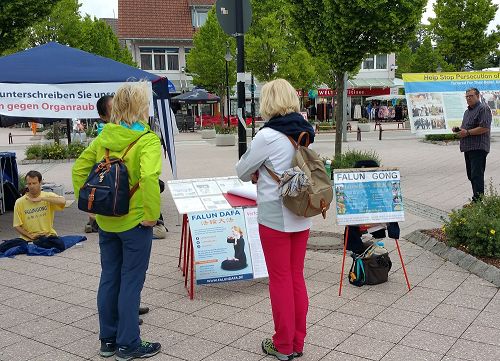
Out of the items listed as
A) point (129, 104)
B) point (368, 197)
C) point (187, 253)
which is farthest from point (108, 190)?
point (368, 197)

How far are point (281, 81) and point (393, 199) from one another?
2057 millimetres

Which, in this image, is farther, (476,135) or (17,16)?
(17,16)

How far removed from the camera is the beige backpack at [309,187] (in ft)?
11.0

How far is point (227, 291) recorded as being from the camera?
197 inches

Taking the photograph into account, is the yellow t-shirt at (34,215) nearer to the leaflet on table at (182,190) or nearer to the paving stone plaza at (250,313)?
the paving stone plaza at (250,313)

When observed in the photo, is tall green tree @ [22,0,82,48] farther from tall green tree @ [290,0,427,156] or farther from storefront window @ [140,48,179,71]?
storefront window @ [140,48,179,71]

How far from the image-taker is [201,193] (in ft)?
17.4

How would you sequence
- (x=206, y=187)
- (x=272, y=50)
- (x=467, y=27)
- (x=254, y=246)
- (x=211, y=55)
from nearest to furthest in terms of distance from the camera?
(x=254, y=246)
(x=206, y=187)
(x=467, y=27)
(x=272, y=50)
(x=211, y=55)

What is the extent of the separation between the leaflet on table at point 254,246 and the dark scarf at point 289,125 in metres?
1.79

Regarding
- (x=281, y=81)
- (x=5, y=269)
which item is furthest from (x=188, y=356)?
(x=5, y=269)

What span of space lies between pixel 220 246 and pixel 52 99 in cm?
365

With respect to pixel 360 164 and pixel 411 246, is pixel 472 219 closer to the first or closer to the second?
pixel 411 246

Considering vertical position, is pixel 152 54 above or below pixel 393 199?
above

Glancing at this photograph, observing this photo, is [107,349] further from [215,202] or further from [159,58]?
[159,58]
